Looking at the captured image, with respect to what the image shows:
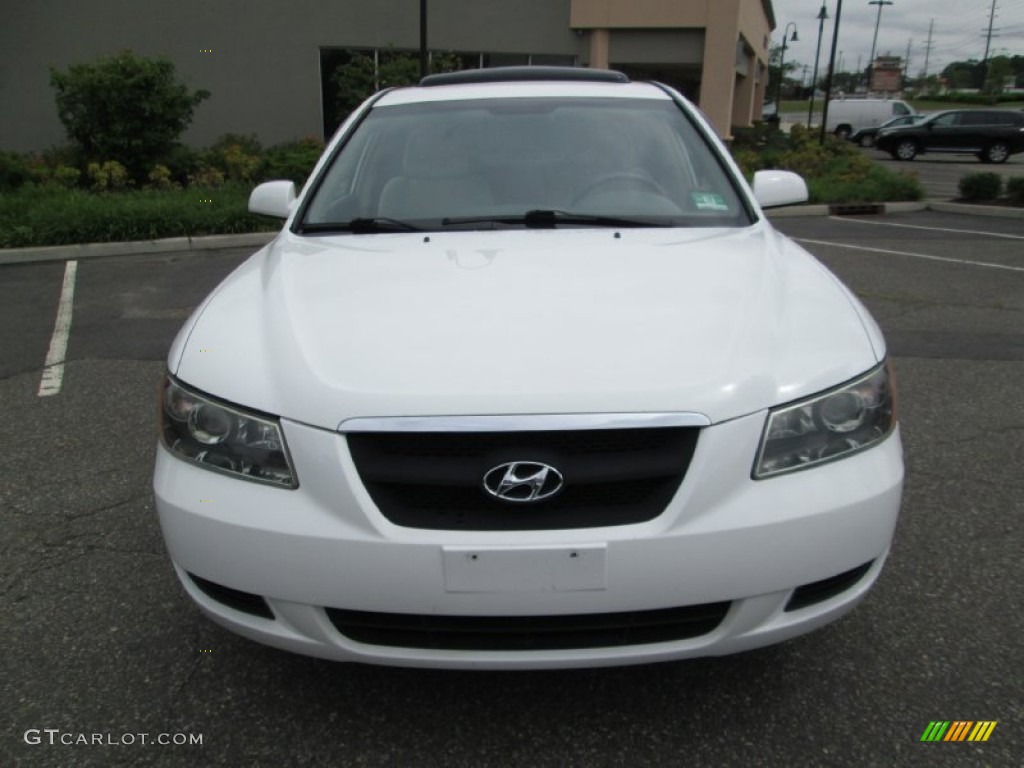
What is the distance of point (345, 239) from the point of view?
2.85 metres

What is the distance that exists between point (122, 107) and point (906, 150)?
2515 centimetres

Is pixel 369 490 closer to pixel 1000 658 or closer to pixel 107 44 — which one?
pixel 1000 658

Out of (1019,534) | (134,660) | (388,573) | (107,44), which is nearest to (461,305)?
(388,573)

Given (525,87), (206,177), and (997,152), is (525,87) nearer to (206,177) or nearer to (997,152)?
(206,177)

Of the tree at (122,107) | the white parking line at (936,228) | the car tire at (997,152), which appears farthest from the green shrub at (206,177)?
the car tire at (997,152)

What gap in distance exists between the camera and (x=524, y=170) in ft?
10.2

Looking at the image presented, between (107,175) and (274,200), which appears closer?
(274,200)

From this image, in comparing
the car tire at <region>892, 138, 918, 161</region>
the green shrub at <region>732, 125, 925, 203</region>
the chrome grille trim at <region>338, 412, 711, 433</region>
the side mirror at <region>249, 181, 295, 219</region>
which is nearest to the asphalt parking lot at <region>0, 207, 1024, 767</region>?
the chrome grille trim at <region>338, 412, 711, 433</region>

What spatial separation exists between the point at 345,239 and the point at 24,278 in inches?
256

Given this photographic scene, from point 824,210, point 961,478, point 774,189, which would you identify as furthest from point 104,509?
point 824,210

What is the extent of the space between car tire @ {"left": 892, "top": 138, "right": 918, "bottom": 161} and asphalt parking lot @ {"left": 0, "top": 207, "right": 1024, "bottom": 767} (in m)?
27.8

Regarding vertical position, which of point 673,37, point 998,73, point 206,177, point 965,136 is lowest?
point 206,177

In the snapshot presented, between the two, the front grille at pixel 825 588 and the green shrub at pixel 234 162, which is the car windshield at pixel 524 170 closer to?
the front grille at pixel 825 588

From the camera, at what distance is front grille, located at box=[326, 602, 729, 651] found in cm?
182
